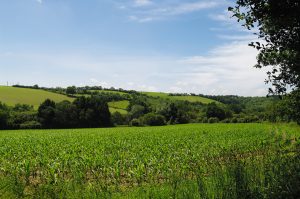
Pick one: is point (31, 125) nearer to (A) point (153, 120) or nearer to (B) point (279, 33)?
(A) point (153, 120)

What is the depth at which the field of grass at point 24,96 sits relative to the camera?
4739 inches

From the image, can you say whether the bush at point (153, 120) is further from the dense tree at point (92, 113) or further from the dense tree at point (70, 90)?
the dense tree at point (70, 90)

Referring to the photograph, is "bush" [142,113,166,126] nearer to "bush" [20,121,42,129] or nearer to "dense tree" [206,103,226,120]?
"dense tree" [206,103,226,120]

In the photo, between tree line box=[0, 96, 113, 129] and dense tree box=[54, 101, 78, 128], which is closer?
tree line box=[0, 96, 113, 129]

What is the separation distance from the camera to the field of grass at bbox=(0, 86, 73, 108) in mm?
120375

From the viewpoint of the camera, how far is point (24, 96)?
128m

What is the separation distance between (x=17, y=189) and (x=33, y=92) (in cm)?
13100

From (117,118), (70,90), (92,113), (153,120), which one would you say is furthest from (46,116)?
(70,90)

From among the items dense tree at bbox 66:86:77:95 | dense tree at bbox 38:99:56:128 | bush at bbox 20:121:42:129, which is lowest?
bush at bbox 20:121:42:129

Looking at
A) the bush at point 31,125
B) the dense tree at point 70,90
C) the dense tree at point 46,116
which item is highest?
the dense tree at point 70,90

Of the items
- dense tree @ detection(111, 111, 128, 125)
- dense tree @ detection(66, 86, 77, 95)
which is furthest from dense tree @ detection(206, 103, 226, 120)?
dense tree @ detection(66, 86, 77, 95)

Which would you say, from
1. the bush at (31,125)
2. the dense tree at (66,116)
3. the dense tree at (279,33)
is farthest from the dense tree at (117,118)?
the dense tree at (279,33)

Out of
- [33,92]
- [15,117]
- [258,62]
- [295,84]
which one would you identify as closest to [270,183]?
[295,84]

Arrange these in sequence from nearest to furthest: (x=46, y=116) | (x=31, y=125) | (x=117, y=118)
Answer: (x=31, y=125) < (x=46, y=116) < (x=117, y=118)
